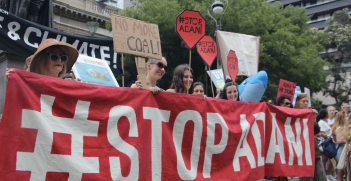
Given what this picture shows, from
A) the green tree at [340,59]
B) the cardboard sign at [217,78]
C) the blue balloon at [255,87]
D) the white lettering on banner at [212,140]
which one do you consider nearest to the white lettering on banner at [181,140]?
the white lettering on banner at [212,140]

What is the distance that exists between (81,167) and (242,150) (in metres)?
2.04

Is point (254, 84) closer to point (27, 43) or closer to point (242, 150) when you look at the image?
point (242, 150)

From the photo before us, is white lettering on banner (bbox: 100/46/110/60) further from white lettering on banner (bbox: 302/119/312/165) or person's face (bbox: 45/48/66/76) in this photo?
white lettering on banner (bbox: 302/119/312/165)

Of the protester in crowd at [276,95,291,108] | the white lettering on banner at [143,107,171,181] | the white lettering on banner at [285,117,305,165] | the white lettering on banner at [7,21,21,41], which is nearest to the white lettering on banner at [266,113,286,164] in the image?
the white lettering on banner at [285,117,305,165]

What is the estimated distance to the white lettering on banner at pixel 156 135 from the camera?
2732mm

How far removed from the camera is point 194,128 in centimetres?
314

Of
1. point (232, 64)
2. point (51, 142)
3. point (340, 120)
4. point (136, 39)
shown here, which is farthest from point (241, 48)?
point (340, 120)

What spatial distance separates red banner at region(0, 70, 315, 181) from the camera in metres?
2.16

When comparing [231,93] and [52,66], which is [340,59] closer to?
[231,93]

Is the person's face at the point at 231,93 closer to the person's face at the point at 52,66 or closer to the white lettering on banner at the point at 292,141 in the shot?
the white lettering on banner at the point at 292,141

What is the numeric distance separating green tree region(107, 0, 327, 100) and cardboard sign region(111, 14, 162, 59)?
11376mm

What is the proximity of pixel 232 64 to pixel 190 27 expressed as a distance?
99cm

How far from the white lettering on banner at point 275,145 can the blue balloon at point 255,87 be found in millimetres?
452

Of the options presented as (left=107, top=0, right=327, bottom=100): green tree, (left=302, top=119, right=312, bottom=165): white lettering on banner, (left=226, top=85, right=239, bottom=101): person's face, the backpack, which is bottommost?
the backpack
